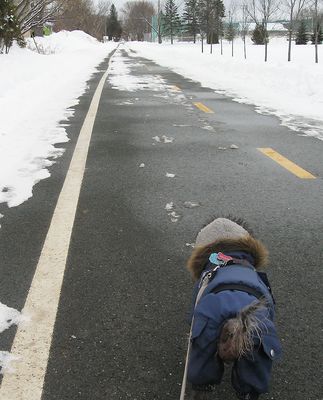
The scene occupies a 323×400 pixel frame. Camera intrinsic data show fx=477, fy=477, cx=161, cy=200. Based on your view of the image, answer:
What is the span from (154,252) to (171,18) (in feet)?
307

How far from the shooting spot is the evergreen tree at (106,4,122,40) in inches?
5157

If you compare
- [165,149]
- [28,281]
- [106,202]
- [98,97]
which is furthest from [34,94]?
[28,281]

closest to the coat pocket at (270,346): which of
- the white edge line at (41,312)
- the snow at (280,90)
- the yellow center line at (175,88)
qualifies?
the white edge line at (41,312)

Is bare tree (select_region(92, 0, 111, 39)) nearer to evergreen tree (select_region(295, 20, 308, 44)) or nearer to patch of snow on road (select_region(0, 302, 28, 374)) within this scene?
evergreen tree (select_region(295, 20, 308, 44))

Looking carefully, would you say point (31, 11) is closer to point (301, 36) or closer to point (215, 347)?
point (215, 347)

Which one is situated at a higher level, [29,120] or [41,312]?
[29,120]

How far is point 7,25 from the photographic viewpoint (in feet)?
59.7

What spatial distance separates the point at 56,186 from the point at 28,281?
→ 211 cm

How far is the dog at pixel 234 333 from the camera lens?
167cm

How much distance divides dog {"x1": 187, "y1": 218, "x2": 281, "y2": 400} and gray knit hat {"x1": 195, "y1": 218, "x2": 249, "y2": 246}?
0.20 metres

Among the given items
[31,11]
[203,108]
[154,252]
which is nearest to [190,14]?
[31,11]

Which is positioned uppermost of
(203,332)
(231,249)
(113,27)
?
(113,27)

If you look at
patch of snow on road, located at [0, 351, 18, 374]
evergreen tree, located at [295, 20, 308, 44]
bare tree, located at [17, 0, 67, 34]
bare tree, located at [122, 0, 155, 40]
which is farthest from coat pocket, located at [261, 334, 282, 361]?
bare tree, located at [122, 0, 155, 40]

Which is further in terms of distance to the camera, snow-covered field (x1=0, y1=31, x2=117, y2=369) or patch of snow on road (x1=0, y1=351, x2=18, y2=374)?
snow-covered field (x1=0, y1=31, x2=117, y2=369)
